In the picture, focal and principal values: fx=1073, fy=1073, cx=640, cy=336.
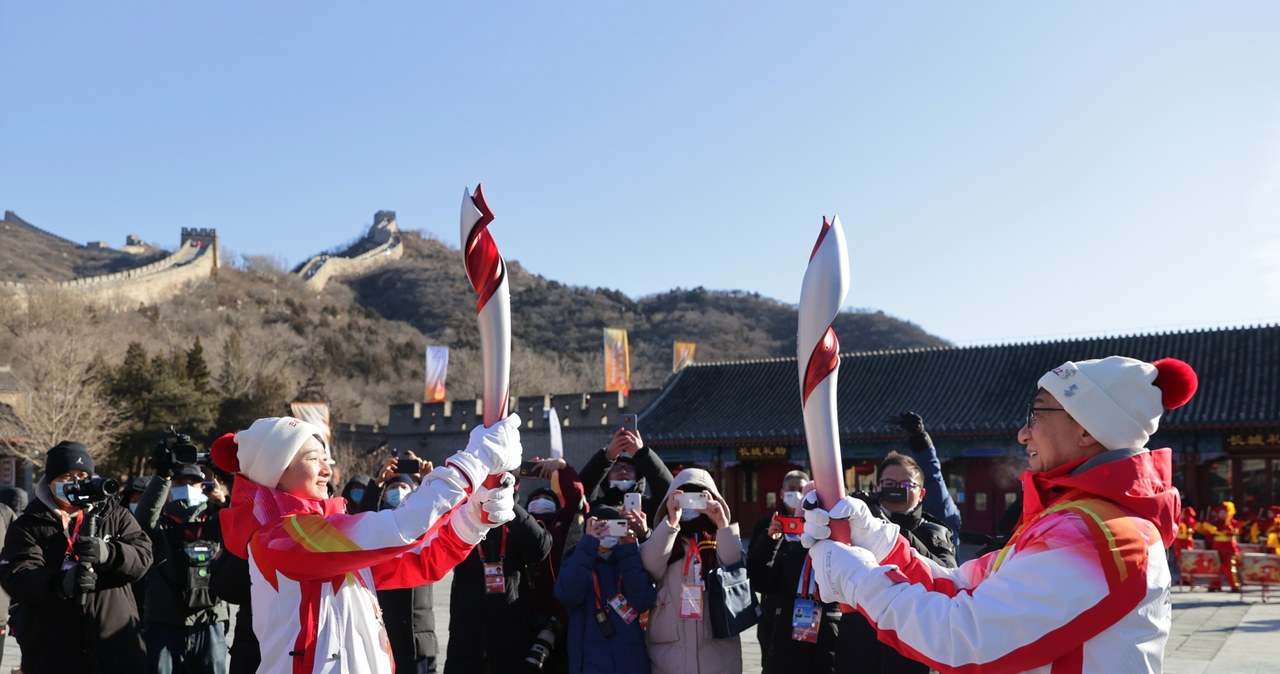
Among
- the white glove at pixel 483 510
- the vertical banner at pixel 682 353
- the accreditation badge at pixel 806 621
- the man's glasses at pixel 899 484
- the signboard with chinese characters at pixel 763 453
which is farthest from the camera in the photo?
the vertical banner at pixel 682 353

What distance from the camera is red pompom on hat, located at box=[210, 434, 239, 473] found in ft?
12.6

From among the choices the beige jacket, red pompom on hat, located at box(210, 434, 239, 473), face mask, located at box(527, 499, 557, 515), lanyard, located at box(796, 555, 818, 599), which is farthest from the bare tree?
lanyard, located at box(796, 555, 818, 599)

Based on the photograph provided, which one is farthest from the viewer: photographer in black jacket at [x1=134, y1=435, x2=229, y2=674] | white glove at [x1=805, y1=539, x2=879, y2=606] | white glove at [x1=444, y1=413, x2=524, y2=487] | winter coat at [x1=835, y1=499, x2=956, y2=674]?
photographer in black jacket at [x1=134, y1=435, x2=229, y2=674]

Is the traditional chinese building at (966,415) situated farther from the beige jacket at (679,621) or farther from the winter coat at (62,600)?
the winter coat at (62,600)

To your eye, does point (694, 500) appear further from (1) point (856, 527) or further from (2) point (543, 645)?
(1) point (856, 527)

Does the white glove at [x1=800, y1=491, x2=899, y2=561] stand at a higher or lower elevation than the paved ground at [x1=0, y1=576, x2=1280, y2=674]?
higher

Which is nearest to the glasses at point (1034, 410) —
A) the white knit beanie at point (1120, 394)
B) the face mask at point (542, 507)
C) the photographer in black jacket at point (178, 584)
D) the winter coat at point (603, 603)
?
the white knit beanie at point (1120, 394)

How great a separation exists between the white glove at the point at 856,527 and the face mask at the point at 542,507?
3.96 metres

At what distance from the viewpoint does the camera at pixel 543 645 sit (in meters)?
5.57

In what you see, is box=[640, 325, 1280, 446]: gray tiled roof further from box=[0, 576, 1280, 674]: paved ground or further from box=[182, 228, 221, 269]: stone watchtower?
box=[182, 228, 221, 269]: stone watchtower

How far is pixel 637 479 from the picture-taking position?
6402 mm

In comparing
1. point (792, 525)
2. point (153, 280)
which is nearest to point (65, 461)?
point (792, 525)

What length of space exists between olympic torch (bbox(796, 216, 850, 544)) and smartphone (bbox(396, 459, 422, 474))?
166 inches

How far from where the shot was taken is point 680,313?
92312 millimetres
